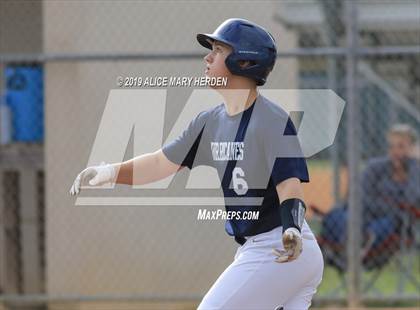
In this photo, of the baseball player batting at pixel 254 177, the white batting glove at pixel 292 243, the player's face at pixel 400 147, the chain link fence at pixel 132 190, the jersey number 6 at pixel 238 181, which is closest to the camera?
the white batting glove at pixel 292 243

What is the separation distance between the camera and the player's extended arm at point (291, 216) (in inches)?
157

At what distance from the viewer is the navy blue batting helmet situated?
4.34m

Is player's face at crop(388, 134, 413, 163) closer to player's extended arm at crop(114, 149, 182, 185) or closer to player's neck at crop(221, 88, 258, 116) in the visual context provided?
player's extended arm at crop(114, 149, 182, 185)

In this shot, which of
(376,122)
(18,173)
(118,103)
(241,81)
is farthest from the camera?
(376,122)

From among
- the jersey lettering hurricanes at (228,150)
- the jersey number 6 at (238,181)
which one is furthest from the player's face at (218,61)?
the jersey number 6 at (238,181)

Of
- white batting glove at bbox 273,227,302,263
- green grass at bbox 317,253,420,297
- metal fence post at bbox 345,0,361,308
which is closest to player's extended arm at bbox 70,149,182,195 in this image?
white batting glove at bbox 273,227,302,263

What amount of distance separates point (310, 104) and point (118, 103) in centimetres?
151

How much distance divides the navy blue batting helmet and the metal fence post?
2827 mm

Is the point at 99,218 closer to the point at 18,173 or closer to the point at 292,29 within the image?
the point at 18,173

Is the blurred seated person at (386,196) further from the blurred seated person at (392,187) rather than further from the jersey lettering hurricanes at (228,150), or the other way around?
the jersey lettering hurricanes at (228,150)

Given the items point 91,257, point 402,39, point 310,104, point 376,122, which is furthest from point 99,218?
point 402,39

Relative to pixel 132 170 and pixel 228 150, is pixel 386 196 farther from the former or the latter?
pixel 228 150

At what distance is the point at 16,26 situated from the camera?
28.4ft

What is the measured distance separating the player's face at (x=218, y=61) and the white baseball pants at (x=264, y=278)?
2.38ft
